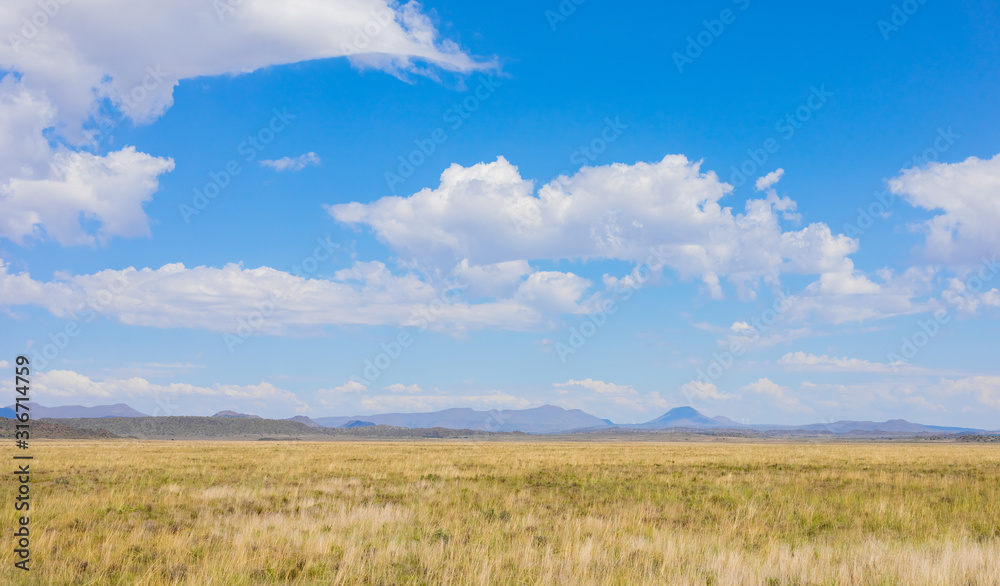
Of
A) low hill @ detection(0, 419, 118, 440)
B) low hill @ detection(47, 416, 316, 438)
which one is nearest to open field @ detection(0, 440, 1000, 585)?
low hill @ detection(0, 419, 118, 440)

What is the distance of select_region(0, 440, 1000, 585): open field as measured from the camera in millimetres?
8414

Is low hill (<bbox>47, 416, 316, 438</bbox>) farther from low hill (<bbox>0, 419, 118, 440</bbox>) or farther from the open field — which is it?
the open field

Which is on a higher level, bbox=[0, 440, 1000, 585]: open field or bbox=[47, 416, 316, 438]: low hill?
bbox=[0, 440, 1000, 585]: open field

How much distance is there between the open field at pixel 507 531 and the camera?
8.41 metres

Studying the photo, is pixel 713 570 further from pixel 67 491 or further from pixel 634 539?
pixel 67 491

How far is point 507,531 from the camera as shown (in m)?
11.8

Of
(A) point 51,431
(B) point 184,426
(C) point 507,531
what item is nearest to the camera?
(C) point 507,531

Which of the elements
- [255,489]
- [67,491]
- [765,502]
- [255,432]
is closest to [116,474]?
[67,491]

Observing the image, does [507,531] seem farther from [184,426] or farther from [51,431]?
[184,426]

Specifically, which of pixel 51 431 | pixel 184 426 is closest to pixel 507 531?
pixel 51 431

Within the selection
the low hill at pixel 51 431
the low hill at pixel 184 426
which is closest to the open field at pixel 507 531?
the low hill at pixel 51 431

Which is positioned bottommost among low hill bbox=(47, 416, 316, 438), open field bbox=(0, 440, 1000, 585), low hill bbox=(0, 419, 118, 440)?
low hill bbox=(47, 416, 316, 438)

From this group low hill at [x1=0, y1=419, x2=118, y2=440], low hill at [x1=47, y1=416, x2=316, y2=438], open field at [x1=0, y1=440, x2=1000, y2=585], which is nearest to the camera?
open field at [x1=0, y1=440, x2=1000, y2=585]

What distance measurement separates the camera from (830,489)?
771 inches
